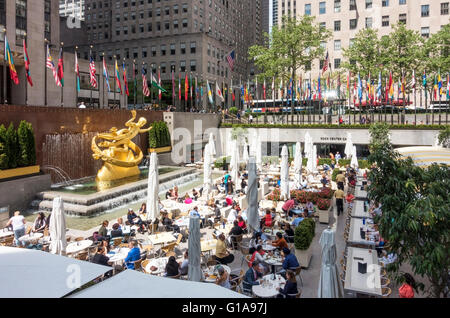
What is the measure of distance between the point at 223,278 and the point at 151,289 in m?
3.90

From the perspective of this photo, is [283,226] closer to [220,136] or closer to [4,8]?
[220,136]

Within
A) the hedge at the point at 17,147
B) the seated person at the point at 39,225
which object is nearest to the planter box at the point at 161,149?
the hedge at the point at 17,147

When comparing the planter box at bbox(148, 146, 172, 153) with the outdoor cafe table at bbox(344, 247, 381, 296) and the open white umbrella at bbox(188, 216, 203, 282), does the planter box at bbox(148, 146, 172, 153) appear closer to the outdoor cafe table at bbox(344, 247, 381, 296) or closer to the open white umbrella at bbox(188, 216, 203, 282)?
the outdoor cafe table at bbox(344, 247, 381, 296)

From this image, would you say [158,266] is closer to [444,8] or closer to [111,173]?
[111,173]

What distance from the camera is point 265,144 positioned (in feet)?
147

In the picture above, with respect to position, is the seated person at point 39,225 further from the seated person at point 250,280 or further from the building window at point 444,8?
the building window at point 444,8

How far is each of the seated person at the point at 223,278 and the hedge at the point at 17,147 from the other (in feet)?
53.2

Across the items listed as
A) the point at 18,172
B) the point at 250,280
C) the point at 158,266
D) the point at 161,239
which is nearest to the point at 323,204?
the point at 161,239

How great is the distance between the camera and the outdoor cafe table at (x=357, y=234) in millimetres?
12202

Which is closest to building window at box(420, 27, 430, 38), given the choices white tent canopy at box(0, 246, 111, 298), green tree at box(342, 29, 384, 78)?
green tree at box(342, 29, 384, 78)

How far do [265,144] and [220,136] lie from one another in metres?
6.49

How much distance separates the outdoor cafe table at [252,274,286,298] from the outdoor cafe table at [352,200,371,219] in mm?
7179
